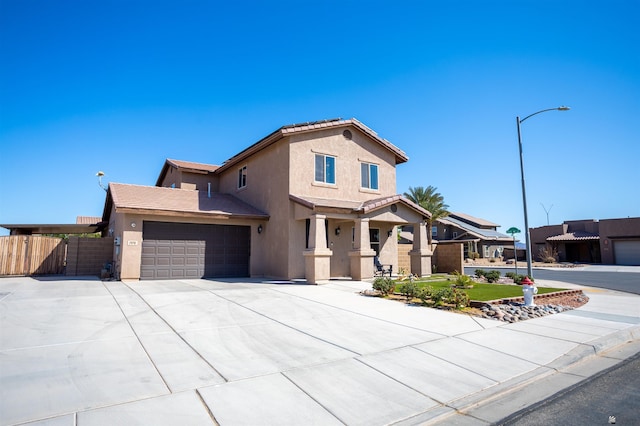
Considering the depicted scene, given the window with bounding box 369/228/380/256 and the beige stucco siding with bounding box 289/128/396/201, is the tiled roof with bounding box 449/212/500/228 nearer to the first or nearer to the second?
the beige stucco siding with bounding box 289/128/396/201

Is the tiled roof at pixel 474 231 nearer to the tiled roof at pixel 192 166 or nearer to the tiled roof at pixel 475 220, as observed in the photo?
the tiled roof at pixel 475 220

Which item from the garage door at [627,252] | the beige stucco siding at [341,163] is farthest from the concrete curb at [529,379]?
the garage door at [627,252]

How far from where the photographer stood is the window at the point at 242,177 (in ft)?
71.0

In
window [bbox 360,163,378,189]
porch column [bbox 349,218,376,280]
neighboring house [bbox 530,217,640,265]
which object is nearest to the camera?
porch column [bbox 349,218,376,280]

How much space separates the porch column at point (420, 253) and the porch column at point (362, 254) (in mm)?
3269

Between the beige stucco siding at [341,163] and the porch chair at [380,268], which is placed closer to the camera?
the beige stucco siding at [341,163]

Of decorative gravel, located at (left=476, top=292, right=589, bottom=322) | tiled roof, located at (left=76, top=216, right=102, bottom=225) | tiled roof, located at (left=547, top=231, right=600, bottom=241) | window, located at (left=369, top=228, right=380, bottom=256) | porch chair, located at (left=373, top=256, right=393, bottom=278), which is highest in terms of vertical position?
tiled roof, located at (left=76, top=216, right=102, bottom=225)

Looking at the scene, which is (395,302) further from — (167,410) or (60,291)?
(60,291)

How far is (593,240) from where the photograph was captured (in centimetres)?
4359

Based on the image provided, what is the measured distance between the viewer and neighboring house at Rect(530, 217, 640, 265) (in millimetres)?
39562

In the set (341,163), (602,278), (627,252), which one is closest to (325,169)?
(341,163)

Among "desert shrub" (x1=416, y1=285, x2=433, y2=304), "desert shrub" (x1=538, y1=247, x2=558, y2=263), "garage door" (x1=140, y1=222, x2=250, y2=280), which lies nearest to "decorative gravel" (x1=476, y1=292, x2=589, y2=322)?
"desert shrub" (x1=416, y1=285, x2=433, y2=304)

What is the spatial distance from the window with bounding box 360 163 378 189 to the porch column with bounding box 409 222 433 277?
322cm

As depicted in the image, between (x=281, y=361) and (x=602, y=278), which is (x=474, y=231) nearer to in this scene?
(x=602, y=278)
